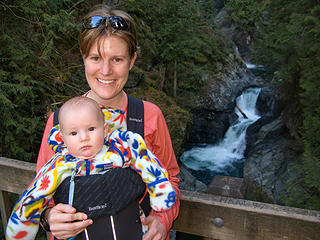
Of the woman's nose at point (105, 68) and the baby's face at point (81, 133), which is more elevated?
the woman's nose at point (105, 68)

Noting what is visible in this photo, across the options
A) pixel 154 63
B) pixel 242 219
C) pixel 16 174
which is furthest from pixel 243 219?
pixel 154 63

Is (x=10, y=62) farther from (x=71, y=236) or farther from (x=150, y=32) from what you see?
(x=150, y=32)

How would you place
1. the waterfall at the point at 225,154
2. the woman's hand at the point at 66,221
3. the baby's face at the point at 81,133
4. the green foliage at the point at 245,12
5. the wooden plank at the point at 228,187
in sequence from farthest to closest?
the green foliage at the point at 245,12 → the waterfall at the point at 225,154 → the wooden plank at the point at 228,187 → the baby's face at the point at 81,133 → the woman's hand at the point at 66,221

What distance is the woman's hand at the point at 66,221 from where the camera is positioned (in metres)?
1.17

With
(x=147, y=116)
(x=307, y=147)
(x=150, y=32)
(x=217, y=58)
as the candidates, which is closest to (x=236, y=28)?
(x=217, y=58)

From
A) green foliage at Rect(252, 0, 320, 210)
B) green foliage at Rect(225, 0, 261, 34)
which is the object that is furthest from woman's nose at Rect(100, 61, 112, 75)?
green foliage at Rect(225, 0, 261, 34)

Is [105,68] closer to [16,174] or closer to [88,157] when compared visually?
[88,157]

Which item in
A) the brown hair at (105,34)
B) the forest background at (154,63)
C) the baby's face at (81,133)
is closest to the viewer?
the baby's face at (81,133)

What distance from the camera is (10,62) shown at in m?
4.18

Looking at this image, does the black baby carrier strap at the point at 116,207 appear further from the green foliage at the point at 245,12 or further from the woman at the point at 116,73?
the green foliage at the point at 245,12

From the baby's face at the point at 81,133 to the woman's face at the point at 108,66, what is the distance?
26 centimetres

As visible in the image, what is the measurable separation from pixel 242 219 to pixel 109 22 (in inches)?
52.0

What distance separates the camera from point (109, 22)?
1413 millimetres

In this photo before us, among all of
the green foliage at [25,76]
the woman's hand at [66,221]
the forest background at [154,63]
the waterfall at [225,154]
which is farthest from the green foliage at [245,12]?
the woman's hand at [66,221]
